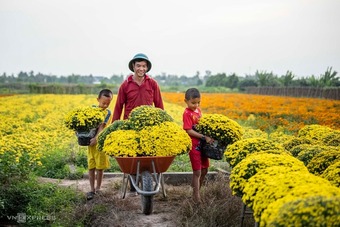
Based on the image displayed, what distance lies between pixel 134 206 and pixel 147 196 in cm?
48

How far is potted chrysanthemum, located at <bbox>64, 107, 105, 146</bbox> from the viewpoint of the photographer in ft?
20.0

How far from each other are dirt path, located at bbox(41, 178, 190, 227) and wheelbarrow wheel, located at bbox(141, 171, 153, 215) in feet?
0.30

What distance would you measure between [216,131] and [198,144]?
34cm

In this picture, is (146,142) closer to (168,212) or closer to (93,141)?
(168,212)

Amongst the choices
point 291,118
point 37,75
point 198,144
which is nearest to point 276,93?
point 291,118

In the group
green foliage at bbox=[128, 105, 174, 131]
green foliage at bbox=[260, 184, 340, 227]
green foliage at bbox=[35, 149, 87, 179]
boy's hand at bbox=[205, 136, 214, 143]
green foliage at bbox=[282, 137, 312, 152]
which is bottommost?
green foliage at bbox=[35, 149, 87, 179]

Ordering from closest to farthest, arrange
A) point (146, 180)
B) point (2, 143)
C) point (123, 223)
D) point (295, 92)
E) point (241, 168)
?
point (241, 168) → point (123, 223) → point (146, 180) → point (2, 143) → point (295, 92)

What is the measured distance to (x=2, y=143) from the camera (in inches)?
268

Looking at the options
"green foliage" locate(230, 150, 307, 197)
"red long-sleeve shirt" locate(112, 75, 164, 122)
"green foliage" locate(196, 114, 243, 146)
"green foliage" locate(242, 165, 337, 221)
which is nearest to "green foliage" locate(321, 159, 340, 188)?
"green foliage" locate(230, 150, 307, 197)

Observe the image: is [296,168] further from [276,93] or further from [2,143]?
[276,93]

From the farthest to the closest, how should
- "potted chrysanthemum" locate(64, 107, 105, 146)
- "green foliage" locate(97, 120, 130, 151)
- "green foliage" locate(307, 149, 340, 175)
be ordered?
"potted chrysanthemum" locate(64, 107, 105, 146), "green foliage" locate(97, 120, 130, 151), "green foliage" locate(307, 149, 340, 175)

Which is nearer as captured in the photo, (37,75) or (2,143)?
(2,143)

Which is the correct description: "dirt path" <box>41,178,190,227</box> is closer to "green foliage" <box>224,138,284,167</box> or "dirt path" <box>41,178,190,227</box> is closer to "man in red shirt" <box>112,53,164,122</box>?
"green foliage" <box>224,138,284,167</box>

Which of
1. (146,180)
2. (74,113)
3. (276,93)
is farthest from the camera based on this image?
(276,93)
